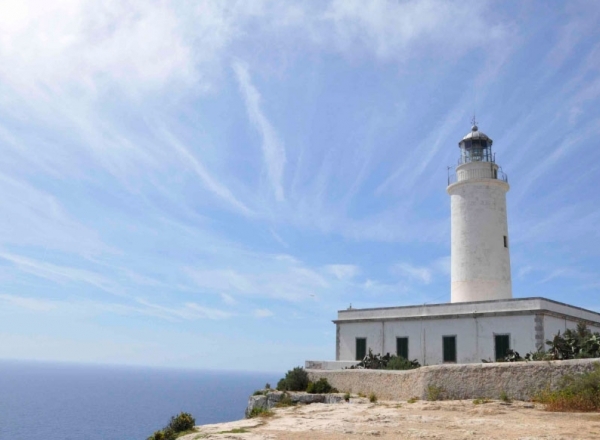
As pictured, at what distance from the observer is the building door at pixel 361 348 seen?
26859 millimetres

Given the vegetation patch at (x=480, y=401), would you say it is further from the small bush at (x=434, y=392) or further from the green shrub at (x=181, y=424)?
the green shrub at (x=181, y=424)

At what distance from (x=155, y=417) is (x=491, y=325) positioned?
236ft

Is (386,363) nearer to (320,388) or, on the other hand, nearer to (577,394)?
(320,388)

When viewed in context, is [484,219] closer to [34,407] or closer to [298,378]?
[298,378]

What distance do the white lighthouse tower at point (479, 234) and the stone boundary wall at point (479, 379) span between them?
9.67 meters

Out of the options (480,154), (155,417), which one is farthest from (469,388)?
(155,417)

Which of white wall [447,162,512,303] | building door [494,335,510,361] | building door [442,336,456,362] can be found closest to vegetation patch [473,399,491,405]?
building door [494,335,510,361]

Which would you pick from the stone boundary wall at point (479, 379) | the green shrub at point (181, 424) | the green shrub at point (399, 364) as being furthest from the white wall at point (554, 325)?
the green shrub at point (181, 424)

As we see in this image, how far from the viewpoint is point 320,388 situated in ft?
69.0

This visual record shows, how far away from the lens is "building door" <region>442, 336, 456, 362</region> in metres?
23.7

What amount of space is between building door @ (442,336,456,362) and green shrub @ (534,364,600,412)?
1084 cm

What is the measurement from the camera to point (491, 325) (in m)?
23.0

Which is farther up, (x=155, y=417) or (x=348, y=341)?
(x=348, y=341)

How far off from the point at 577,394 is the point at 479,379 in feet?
9.82
